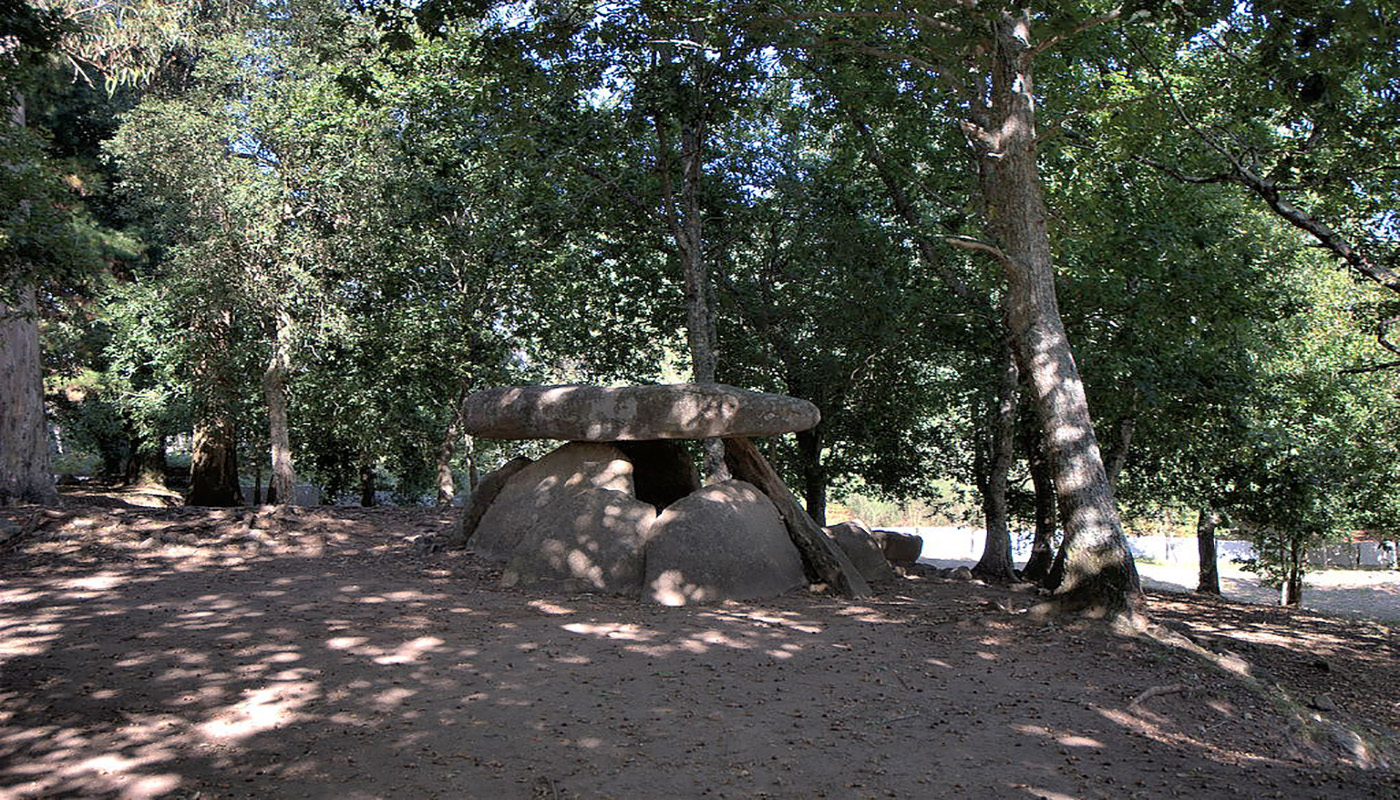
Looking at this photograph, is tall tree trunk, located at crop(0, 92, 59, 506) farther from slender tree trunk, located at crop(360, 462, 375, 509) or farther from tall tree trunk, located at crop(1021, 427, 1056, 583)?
tall tree trunk, located at crop(1021, 427, 1056, 583)

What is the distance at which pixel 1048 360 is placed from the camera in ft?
26.6

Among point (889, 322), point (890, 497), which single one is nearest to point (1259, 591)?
point (890, 497)

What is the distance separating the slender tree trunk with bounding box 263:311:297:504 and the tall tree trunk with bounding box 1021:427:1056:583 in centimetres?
1248

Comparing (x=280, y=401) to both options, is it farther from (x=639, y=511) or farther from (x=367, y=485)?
(x=639, y=511)

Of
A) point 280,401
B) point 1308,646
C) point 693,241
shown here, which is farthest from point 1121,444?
point 280,401

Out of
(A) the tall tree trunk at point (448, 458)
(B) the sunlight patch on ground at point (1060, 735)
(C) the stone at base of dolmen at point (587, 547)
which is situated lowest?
(B) the sunlight patch on ground at point (1060, 735)

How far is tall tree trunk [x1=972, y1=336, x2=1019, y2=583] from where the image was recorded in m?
12.7

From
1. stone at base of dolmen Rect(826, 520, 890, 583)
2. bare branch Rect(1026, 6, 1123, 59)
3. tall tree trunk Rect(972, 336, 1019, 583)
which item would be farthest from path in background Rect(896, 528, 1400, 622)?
bare branch Rect(1026, 6, 1123, 59)

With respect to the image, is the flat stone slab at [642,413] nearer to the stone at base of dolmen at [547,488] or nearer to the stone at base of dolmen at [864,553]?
the stone at base of dolmen at [547,488]

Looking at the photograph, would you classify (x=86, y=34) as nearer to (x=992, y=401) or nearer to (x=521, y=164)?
(x=521, y=164)

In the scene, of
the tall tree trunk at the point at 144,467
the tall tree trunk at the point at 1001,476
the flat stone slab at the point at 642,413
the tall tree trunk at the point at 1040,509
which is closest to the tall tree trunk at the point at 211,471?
the tall tree trunk at the point at 144,467

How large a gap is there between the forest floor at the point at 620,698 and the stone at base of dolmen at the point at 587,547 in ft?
1.11

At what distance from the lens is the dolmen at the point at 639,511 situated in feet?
28.7

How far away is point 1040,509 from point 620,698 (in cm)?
1025
